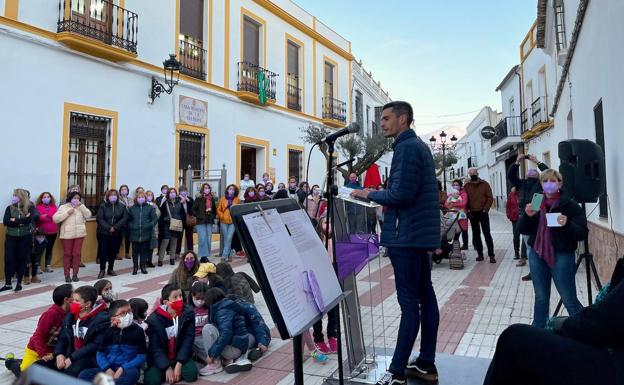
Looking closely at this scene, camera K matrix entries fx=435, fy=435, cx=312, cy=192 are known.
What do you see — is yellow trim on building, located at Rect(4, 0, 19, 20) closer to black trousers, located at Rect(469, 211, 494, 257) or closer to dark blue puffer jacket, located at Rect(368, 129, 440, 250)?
dark blue puffer jacket, located at Rect(368, 129, 440, 250)

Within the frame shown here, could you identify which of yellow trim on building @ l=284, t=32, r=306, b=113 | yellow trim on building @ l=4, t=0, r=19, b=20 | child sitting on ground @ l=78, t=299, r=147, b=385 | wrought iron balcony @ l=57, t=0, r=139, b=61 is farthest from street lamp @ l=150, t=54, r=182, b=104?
child sitting on ground @ l=78, t=299, r=147, b=385

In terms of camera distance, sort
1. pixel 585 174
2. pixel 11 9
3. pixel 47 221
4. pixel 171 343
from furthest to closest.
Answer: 1. pixel 11 9
2. pixel 47 221
3. pixel 585 174
4. pixel 171 343

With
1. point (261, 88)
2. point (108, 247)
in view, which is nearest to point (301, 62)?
point (261, 88)

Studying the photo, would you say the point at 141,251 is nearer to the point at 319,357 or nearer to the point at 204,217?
the point at 204,217

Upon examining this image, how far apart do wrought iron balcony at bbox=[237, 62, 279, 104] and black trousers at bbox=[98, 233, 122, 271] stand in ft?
23.3

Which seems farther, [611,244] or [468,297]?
[468,297]

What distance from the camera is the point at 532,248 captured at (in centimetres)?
414

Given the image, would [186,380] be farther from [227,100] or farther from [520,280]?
[227,100]

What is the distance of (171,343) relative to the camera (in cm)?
377

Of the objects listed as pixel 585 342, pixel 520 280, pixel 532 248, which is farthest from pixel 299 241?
pixel 520 280

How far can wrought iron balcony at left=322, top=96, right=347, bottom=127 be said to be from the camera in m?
18.8

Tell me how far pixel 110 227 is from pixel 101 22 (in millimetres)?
5159

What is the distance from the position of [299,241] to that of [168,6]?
11713 mm

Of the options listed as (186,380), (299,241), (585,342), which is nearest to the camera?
(585,342)
